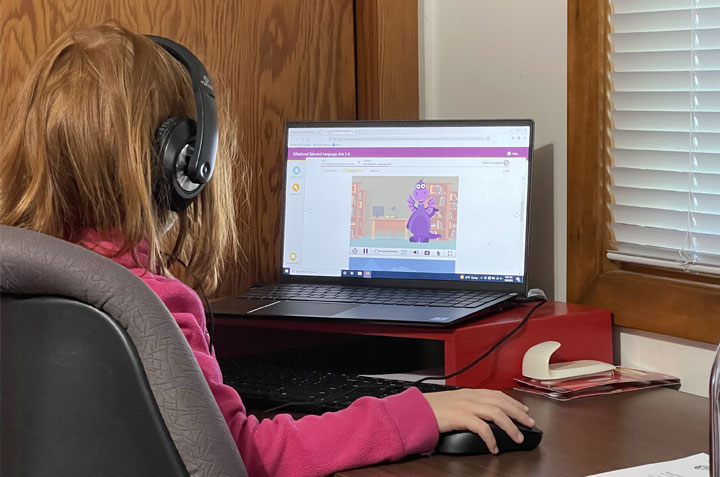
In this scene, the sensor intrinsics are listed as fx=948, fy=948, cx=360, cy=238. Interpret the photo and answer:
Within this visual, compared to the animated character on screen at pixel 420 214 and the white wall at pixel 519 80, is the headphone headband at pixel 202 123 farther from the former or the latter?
the white wall at pixel 519 80

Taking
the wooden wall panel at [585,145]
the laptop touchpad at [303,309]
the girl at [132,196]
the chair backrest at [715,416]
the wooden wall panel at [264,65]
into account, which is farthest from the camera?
the wooden wall panel at [264,65]

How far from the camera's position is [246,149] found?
1.71 m

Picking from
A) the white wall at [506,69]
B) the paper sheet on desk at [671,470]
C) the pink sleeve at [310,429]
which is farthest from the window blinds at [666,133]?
the pink sleeve at [310,429]

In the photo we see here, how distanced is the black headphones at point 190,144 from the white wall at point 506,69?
736mm

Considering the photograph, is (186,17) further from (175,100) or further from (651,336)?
(651,336)

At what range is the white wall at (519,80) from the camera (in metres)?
1.40

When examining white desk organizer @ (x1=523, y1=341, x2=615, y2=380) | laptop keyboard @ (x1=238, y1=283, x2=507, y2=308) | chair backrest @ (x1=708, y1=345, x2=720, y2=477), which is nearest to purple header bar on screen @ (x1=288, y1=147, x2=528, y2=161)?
laptop keyboard @ (x1=238, y1=283, x2=507, y2=308)

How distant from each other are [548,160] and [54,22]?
81 centimetres

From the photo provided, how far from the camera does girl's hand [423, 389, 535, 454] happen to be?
0.96 meters

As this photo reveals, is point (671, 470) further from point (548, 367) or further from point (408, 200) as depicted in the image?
point (408, 200)

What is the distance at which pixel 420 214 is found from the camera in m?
1.52

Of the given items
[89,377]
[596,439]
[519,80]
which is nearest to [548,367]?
[596,439]

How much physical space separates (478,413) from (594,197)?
593 mm

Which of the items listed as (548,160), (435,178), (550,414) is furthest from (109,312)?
(548,160)
